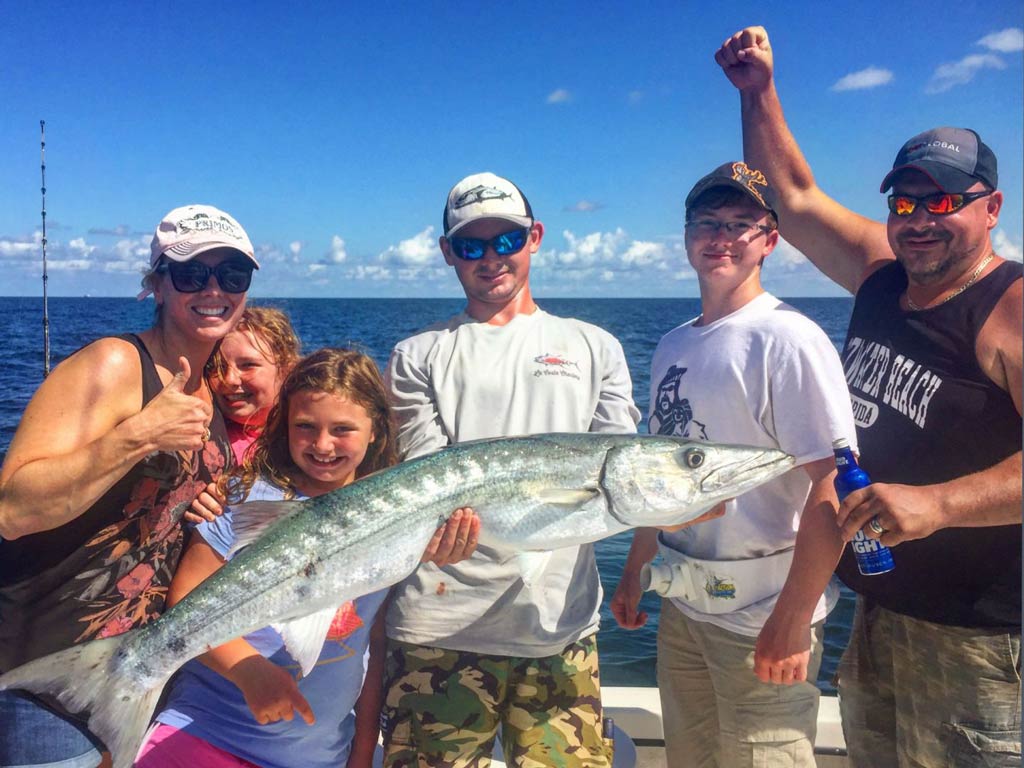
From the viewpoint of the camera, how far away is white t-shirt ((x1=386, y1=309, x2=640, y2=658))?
329 centimetres

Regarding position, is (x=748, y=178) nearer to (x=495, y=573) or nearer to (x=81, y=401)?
(x=495, y=573)

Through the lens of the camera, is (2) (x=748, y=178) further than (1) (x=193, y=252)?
Yes

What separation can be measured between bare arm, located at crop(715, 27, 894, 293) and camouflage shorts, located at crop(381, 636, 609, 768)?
2800 mm

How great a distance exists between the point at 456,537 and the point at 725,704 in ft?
5.18

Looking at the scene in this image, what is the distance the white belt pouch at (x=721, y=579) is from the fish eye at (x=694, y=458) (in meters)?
0.78

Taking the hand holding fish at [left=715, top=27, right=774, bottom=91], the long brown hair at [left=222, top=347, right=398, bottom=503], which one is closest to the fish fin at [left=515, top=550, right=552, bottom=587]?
the long brown hair at [left=222, top=347, right=398, bottom=503]

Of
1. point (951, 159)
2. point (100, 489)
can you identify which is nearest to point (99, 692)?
point (100, 489)

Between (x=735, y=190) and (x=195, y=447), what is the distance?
2.58m

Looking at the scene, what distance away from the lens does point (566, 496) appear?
290 centimetres

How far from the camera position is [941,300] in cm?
339

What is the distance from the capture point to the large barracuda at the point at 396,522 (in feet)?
8.93

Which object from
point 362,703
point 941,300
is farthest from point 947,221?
point 362,703

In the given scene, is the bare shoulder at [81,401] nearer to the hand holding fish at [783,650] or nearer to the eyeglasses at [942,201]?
the hand holding fish at [783,650]

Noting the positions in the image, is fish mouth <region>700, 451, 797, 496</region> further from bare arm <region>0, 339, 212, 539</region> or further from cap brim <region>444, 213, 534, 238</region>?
bare arm <region>0, 339, 212, 539</region>
